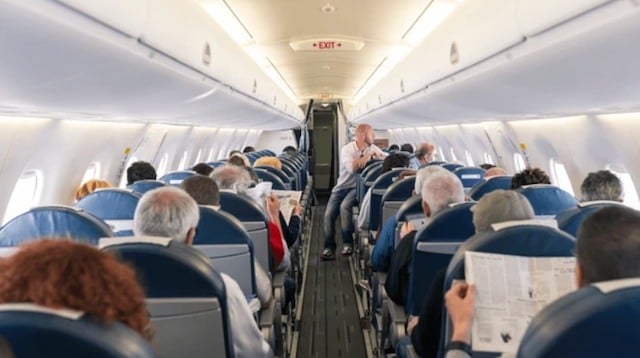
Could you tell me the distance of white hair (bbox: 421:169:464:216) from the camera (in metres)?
3.51

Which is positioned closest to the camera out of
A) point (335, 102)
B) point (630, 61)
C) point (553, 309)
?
point (553, 309)

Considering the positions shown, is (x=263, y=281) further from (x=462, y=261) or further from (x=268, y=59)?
(x=268, y=59)

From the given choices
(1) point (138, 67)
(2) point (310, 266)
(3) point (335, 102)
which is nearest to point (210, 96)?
(1) point (138, 67)

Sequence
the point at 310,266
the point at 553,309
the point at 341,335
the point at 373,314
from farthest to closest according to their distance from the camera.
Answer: the point at 310,266 < the point at 341,335 < the point at 373,314 < the point at 553,309

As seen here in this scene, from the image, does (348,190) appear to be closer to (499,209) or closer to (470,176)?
(470,176)

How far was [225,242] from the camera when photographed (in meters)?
3.28

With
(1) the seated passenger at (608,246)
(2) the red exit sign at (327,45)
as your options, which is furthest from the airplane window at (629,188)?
(1) the seated passenger at (608,246)

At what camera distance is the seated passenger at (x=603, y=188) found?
13.0 ft

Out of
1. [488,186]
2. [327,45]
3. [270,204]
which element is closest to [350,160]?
[327,45]

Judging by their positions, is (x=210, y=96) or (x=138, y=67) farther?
(x=210, y=96)

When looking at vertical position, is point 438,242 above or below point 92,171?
below

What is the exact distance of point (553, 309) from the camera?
1.33m

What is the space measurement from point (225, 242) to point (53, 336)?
210 cm

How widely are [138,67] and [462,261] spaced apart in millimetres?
2523
